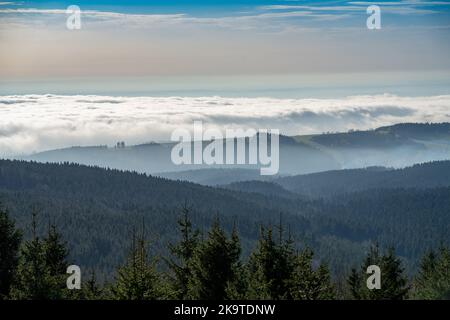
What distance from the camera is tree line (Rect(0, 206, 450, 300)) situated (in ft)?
145

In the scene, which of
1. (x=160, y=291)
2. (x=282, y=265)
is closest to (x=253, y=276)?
(x=282, y=265)

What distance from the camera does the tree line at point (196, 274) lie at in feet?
145

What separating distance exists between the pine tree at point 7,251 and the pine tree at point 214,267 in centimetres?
1190

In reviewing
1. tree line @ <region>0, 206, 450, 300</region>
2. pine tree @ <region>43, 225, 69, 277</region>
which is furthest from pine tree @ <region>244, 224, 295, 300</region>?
pine tree @ <region>43, 225, 69, 277</region>

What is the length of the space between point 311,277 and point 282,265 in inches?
112

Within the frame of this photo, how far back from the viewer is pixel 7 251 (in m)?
53.5

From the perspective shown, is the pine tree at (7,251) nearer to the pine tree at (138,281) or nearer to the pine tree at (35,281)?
the pine tree at (35,281)

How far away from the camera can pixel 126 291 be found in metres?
43.4

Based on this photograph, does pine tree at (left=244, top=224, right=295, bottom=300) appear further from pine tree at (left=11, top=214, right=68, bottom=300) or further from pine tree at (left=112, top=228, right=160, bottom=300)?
pine tree at (left=11, top=214, right=68, bottom=300)

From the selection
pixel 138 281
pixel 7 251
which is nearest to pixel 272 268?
pixel 138 281

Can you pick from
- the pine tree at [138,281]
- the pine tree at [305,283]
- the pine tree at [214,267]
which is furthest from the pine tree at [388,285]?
the pine tree at [138,281]

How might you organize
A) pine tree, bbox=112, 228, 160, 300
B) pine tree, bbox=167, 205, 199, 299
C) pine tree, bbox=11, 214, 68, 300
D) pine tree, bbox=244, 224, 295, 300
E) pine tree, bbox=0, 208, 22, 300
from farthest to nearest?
1. pine tree, bbox=167, 205, 199, 299
2. pine tree, bbox=0, 208, 22, 300
3. pine tree, bbox=244, 224, 295, 300
4. pine tree, bbox=11, 214, 68, 300
5. pine tree, bbox=112, 228, 160, 300

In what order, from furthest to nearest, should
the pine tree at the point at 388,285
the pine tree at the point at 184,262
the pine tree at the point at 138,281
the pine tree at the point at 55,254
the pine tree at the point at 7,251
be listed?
the pine tree at the point at 55,254, the pine tree at the point at 388,285, the pine tree at the point at 184,262, the pine tree at the point at 7,251, the pine tree at the point at 138,281
